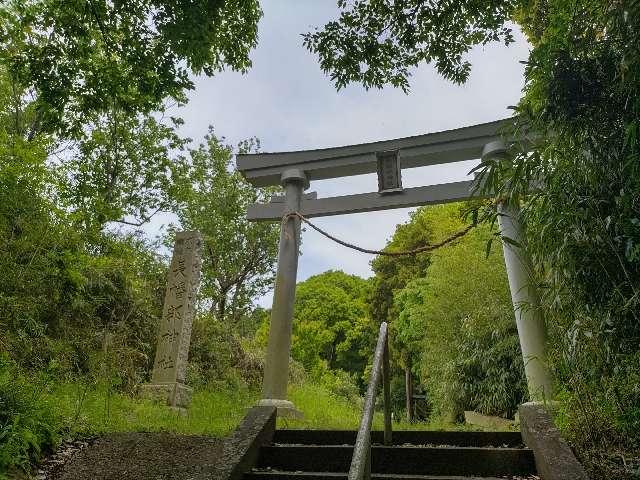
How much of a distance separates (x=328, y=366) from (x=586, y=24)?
23.3 metres

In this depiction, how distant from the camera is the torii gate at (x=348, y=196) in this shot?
554 centimetres

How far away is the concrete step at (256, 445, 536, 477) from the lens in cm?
321

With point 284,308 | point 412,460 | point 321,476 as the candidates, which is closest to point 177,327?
point 284,308

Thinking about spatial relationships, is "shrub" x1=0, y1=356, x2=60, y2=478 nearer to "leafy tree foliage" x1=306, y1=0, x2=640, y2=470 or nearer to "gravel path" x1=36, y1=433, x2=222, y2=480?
"gravel path" x1=36, y1=433, x2=222, y2=480

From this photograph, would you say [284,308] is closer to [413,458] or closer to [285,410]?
[285,410]

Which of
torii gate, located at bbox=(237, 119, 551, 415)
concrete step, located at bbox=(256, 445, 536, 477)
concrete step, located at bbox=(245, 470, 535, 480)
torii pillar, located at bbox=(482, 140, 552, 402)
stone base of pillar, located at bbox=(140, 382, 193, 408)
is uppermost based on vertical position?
torii gate, located at bbox=(237, 119, 551, 415)

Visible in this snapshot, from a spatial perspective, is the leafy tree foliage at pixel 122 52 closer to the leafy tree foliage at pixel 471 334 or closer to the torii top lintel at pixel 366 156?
the torii top lintel at pixel 366 156

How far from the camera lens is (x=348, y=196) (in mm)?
6652

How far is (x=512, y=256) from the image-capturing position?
5242 mm

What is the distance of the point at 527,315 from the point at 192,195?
9942mm

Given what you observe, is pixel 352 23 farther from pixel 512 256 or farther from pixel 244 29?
pixel 512 256

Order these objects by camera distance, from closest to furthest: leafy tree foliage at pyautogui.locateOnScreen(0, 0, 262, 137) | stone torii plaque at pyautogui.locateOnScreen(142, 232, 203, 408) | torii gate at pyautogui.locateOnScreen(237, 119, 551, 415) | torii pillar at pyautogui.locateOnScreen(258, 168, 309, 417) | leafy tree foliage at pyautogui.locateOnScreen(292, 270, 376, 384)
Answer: leafy tree foliage at pyautogui.locateOnScreen(0, 0, 262, 137), torii gate at pyautogui.locateOnScreen(237, 119, 551, 415), torii pillar at pyautogui.locateOnScreen(258, 168, 309, 417), stone torii plaque at pyautogui.locateOnScreen(142, 232, 203, 408), leafy tree foliage at pyautogui.locateOnScreen(292, 270, 376, 384)

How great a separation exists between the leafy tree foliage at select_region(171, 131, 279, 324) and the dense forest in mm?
2391

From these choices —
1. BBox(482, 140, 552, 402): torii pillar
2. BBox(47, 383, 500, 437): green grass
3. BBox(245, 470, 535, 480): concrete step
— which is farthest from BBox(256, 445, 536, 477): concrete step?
BBox(47, 383, 500, 437): green grass
